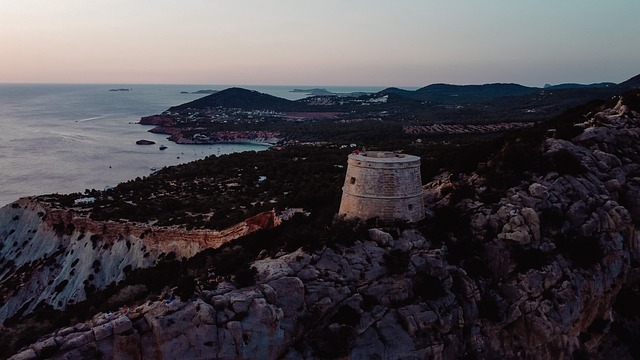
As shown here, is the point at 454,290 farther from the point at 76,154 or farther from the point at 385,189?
the point at 76,154

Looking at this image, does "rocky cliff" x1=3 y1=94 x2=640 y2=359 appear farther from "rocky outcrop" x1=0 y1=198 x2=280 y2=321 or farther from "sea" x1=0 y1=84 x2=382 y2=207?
"sea" x1=0 y1=84 x2=382 y2=207

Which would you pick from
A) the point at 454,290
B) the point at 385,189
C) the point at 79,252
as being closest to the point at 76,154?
the point at 79,252

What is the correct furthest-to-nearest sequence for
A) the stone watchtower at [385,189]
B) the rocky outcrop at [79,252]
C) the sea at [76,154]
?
the sea at [76,154] → the rocky outcrop at [79,252] → the stone watchtower at [385,189]

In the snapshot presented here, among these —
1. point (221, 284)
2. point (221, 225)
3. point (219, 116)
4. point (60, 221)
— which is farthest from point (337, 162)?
point (219, 116)

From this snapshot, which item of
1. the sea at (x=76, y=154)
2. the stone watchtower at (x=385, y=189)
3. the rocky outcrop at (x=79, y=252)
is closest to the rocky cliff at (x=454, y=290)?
the stone watchtower at (x=385, y=189)

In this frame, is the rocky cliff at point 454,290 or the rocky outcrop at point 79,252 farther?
the rocky outcrop at point 79,252

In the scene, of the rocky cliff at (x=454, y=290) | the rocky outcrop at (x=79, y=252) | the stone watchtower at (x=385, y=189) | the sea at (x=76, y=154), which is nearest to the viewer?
the rocky cliff at (x=454, y=290)

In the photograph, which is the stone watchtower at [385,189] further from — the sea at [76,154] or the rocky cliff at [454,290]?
the sea at [76,154]
